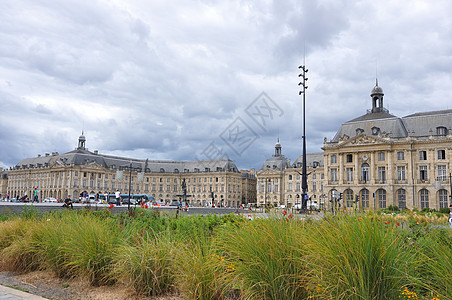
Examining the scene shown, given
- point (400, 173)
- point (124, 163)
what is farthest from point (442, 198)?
point (124, 163)

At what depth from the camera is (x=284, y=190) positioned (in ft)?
370

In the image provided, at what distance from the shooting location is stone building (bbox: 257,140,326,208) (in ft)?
344

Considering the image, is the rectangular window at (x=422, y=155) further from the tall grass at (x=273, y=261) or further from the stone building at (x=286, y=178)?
the tall grass at (x=273, y=261)

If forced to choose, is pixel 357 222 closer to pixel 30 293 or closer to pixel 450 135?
pixel 30 293

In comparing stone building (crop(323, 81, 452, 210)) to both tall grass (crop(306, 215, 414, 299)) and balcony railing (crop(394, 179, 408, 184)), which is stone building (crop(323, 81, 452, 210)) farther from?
tall grass (crop(306, 215, 414, 299))

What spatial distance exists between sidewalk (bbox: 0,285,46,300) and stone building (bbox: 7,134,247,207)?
110 meters

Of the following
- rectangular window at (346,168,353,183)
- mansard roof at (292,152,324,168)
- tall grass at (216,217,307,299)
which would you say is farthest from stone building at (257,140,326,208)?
tall grass at (216,217,307,299)

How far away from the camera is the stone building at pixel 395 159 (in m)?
57.8

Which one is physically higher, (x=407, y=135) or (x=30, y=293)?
(x=407, y=135)

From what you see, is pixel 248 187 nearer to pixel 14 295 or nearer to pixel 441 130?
pixel 441 130

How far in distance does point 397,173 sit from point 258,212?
61.3m

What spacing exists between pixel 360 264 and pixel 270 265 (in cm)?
134

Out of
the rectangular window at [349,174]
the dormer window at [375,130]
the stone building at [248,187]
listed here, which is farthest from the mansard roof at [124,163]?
the dormer window at [375,130]

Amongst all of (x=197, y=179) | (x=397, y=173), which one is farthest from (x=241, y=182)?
(x=397, y=173)
